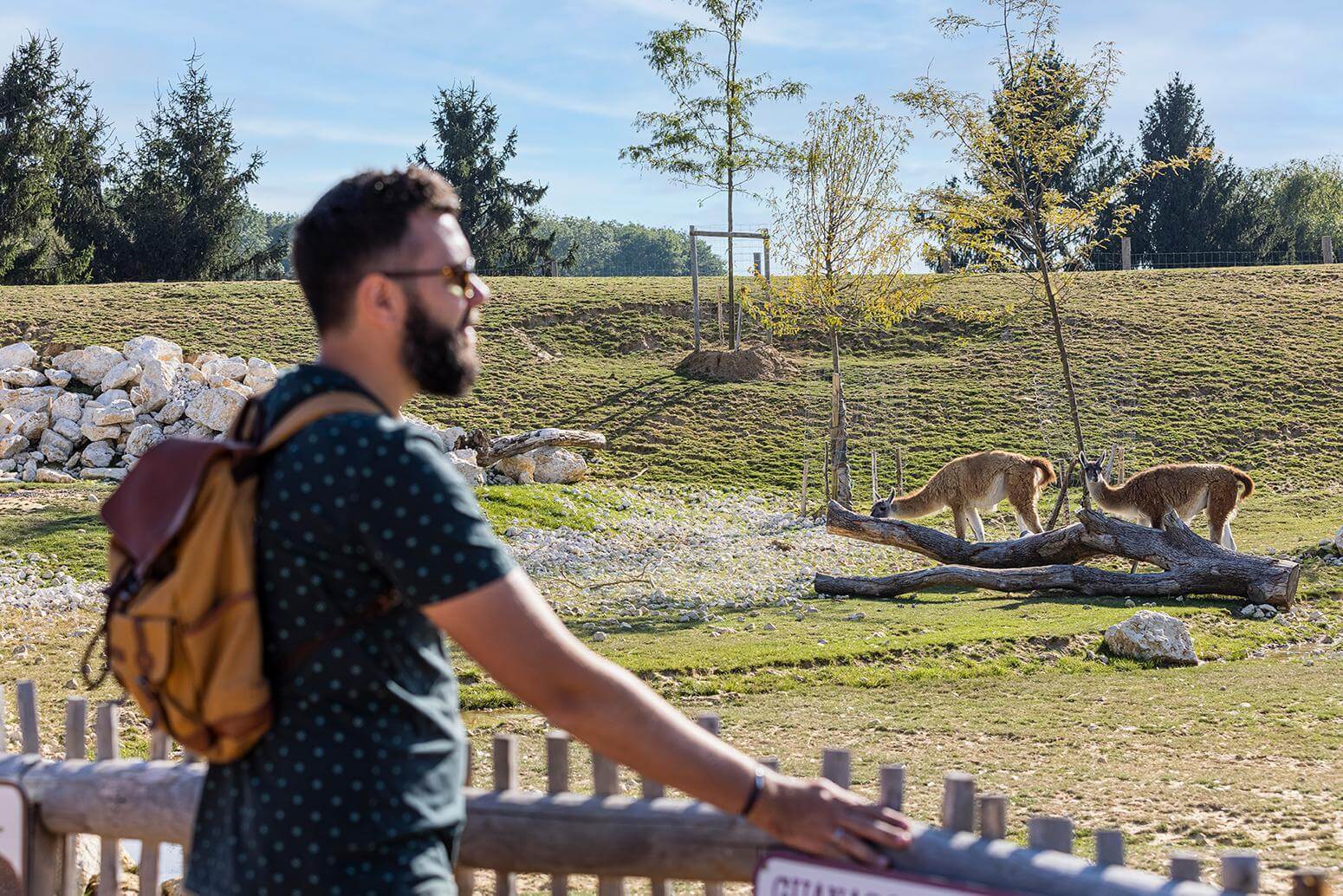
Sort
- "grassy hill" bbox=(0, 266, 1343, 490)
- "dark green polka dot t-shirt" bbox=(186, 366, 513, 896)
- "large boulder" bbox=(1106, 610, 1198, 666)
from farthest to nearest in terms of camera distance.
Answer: "grassy hill" bbox=(0, 266, 1343, 490) → "large boulder" bbox=(1106, 610, 1198, 666) → "dark green polka dot t-shirt" bbox=(186, 366, 513, 896)

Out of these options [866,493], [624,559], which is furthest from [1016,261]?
[624,559]

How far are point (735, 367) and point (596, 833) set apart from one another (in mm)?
26552

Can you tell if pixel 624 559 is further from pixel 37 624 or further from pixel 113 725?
pixel 113 725

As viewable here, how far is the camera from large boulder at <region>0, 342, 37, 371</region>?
72.6ft

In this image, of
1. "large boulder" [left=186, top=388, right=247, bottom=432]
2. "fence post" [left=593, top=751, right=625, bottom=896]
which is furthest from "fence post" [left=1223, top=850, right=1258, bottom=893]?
"large boulder" [left=186, top=388, right=247, bottom=432]

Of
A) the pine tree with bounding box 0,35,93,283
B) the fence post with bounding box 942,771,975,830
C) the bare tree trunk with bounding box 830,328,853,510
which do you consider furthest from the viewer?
the pine tree with bounding box 0,35,93,283

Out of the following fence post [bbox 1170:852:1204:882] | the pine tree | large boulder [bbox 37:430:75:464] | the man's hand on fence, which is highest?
the pine tree

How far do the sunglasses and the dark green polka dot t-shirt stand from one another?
0.20 metres

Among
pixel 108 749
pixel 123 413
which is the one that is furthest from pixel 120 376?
pixel 108 749

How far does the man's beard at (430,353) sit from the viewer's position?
2.04m

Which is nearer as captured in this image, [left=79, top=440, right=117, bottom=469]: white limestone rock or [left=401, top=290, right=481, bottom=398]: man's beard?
[left=401, top=290, right=481, bottom=398]: man's beard

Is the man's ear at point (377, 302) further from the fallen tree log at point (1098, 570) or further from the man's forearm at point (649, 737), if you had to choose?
the fallen tree log at point (1098, 570)

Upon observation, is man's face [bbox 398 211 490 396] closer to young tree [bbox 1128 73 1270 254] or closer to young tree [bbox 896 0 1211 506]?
young tree [bbox 896 0 1211 506]

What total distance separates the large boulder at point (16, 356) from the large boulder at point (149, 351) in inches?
71.5
